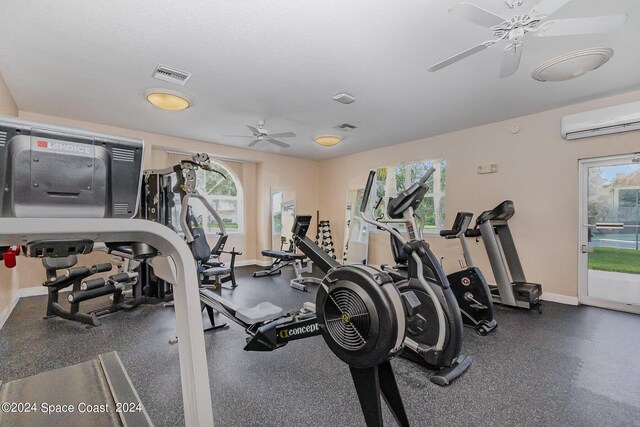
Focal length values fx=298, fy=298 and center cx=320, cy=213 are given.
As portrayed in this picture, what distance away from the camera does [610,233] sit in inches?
151

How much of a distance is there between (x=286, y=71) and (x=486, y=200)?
3673 millimetres

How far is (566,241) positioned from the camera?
4.02m

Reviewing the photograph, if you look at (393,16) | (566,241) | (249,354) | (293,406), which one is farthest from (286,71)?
(566,241)

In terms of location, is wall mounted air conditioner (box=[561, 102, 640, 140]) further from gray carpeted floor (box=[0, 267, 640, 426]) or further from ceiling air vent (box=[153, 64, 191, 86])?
ceiling air vent (box=[153, 64, 191, 86])

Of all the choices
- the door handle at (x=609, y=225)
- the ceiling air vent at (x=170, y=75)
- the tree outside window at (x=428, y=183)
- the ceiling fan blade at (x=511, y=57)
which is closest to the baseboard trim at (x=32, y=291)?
the ceiling air vent at (x=170, y=75)

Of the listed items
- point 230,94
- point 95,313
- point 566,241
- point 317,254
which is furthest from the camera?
point 566,241

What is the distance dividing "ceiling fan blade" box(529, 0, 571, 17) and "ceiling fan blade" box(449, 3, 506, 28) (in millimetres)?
189

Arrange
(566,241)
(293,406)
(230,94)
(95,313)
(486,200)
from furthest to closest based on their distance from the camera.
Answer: (486,200), (566,241), (230,94), (95,313), (293,406)

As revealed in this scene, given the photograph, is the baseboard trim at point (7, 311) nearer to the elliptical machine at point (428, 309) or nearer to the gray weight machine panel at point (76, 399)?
the gray weight machine panel at point (76, 399)

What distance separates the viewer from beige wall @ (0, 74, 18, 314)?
3.20 metres

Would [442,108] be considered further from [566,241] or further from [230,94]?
[230,94]

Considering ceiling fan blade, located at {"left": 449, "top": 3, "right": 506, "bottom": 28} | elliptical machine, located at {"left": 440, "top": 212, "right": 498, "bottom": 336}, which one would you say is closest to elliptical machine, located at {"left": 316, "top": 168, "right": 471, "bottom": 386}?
elliptical machine, located at {"left": 440, "top": 212, "right": 498, "bottom": 336}

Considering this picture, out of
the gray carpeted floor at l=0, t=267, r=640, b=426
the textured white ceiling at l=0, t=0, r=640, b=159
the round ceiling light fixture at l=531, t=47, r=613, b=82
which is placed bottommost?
the gray carpeted floor at l=0, t=267, r=640, b=426

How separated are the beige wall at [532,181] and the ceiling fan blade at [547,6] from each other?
293 centimetres
